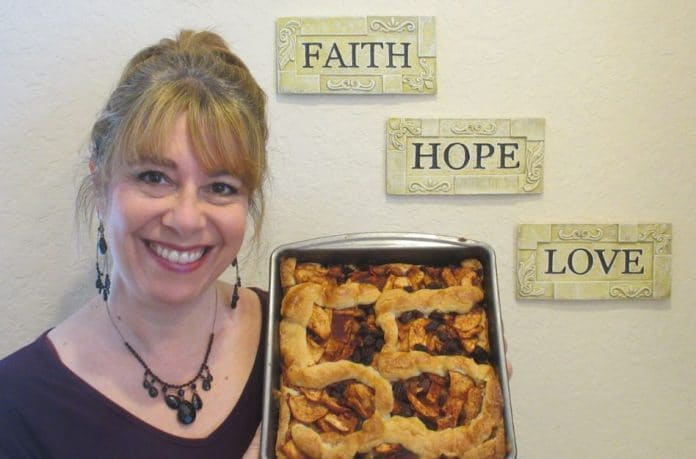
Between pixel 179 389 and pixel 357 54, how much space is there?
26.1 inches

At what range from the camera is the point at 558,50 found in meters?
1.05

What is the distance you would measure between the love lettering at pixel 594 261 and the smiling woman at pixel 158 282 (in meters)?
0.62

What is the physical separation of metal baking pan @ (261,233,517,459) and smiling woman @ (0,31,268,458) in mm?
93

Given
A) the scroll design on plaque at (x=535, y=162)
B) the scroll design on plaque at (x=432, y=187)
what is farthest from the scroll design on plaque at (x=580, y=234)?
the scroll design on plaque at (x=432, y=187)

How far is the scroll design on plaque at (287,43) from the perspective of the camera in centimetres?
104

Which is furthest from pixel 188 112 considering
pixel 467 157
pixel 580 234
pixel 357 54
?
pixel 580 234

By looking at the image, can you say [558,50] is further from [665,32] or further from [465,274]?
[465,274]

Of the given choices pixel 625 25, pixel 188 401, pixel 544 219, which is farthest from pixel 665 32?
pixel 188 401

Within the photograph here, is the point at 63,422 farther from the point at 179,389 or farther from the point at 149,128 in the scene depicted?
the point at 149,128

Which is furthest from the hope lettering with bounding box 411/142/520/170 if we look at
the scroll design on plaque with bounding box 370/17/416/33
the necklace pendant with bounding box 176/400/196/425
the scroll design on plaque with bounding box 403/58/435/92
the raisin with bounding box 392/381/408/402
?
the necklace pendant with bounding box 176/400/196/425

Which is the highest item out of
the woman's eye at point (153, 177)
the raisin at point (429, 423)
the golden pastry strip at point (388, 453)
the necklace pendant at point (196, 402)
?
the woman's eye at point (153, 177)

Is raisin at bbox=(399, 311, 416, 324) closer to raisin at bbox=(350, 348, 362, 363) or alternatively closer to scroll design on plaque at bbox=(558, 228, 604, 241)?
raisin at bbox=(350, 348, 362, 363)

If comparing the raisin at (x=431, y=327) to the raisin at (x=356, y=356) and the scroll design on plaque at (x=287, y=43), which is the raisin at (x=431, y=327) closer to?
the raisin at (x=356, y=356)

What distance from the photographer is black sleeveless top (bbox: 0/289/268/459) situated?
0.69 metres
